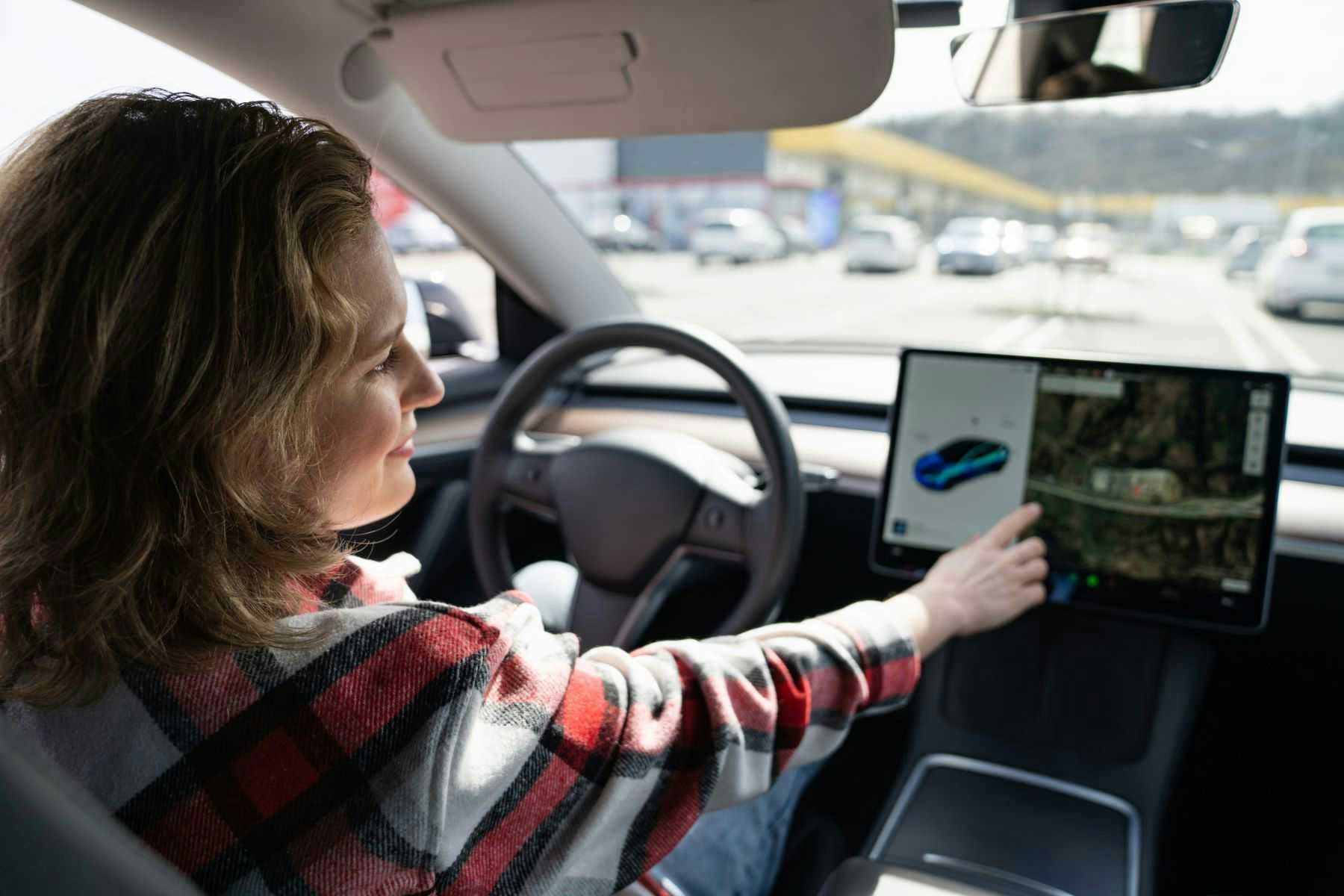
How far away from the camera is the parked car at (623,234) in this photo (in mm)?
2709

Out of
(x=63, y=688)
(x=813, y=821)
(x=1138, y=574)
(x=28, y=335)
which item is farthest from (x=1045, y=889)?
(x=28, y=335)

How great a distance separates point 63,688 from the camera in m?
0.71

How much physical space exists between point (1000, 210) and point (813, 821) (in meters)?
3.40

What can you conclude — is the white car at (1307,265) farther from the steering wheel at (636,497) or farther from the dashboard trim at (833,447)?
the steering wheel at (636,497)

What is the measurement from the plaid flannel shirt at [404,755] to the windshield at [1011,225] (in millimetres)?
857

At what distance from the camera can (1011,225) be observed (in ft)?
15.6

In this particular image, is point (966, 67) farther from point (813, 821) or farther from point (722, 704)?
point (813, 821)

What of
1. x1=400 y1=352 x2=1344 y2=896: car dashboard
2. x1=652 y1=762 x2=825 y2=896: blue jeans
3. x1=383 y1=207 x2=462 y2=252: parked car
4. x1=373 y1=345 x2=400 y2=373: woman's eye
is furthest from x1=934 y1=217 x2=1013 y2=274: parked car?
x1=373 y1=345 x2=400 y2=373: woman's eye

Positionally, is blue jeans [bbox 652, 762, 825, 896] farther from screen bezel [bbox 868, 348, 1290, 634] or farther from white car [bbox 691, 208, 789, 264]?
white car [bbox 691, 208, 789, 264]

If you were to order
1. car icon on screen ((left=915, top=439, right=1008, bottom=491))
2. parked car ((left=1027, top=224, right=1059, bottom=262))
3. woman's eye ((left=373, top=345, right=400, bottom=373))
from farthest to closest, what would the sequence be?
parked car ((left=1027, top=224, right=1059, bottom=262)), car icon on screen ((left=915, top=439, right=1008, bottom=491)), woman's eye ((left=373, top=345, right=400, bottom=373))

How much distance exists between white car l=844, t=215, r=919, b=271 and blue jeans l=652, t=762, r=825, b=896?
Answer: 3955mm

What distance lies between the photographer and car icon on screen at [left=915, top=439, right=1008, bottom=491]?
1621mm

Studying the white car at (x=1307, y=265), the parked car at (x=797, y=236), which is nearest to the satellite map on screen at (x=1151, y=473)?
the white car at (x=1307, y=265)

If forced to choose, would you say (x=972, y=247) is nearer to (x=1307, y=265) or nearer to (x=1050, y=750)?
(x=1307, y=265)
